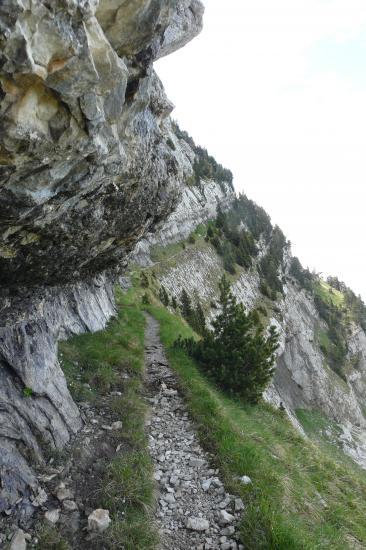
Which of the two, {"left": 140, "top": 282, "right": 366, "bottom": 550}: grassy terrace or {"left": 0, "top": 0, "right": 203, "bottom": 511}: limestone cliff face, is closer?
{"left": 0, "top": 0, "right": 203, "bottom": 511}: limestone cliff face

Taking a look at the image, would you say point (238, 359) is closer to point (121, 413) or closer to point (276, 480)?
point (121, 413)

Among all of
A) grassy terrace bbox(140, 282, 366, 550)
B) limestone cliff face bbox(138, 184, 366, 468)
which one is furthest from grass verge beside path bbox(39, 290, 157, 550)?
limestone cliff face bbox(138, 184, 366, 468)

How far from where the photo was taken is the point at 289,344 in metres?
63.5

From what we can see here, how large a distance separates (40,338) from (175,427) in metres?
4.67

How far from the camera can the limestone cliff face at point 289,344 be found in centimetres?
4916

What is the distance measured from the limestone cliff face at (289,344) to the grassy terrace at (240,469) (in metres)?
25.5

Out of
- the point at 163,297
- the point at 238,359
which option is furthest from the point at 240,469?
the point at 163,297

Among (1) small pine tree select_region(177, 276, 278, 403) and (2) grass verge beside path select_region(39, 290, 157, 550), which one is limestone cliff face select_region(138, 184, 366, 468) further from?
(2) grass verge beside path select_region(39, 290, 157, 550)

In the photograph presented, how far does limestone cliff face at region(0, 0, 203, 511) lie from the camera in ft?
12.6

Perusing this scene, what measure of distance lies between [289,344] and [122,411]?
5617 centimetres

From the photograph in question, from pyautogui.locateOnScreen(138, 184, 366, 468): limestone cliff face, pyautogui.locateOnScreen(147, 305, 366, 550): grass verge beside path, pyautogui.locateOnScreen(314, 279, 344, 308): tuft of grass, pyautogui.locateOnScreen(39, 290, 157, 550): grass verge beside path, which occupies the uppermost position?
pyautogui.locateOnScreen(314, 279, 344, 308): tuft of grass

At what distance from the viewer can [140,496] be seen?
7844mm

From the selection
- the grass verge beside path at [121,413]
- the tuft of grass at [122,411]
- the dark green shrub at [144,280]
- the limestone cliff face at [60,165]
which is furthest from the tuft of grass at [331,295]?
the limestone cliff face at [60,165]

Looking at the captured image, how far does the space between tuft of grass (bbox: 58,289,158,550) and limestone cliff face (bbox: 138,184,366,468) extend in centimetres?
2551
